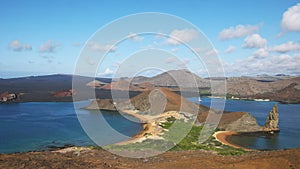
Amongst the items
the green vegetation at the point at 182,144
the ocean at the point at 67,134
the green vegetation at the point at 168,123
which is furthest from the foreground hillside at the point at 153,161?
the green vegetation at the point at 168,123

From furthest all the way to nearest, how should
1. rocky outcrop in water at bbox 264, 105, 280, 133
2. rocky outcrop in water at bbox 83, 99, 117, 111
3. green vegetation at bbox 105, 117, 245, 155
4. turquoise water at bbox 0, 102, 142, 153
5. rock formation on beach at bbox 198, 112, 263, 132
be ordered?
rocky outcrop in water at bbox 83, 99, 117, 111, rocky outcrop in water at bbox 264, 105, 280, 133, rock formation on beach at bbox 198, 112, 263, 132, turquoise water at bbox 0, 102, 142, 153, green vegetation at bbox 105, 117, 245, 155

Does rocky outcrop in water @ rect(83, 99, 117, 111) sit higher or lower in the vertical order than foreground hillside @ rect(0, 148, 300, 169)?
higher

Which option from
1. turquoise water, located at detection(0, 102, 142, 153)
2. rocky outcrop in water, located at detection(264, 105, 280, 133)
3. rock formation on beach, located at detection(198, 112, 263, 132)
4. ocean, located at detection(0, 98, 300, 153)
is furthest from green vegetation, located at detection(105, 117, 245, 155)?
rocky outcrop in water, located at detection(264, 105, 280, 133)

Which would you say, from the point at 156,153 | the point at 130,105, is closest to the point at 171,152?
the point at 156,153

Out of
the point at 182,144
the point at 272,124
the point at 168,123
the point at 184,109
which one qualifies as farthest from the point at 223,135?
the point at 184,109

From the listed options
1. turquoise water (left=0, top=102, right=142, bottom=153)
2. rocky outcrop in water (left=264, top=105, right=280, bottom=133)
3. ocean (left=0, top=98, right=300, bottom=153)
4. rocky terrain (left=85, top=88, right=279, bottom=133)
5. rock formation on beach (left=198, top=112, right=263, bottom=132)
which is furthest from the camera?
rocky outcrop in water (left=264, top=105, right=280, bottom=133)

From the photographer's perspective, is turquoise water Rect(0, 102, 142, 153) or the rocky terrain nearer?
turquoise water Rect(0, 102, 142, 153)

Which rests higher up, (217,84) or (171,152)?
(217,84)

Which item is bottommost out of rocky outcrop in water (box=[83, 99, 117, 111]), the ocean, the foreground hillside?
the ocean

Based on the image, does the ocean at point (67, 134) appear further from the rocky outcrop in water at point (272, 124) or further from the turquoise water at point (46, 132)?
the rocky outcrop in water at point (272, 124)

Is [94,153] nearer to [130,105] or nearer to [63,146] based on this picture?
[63,146]

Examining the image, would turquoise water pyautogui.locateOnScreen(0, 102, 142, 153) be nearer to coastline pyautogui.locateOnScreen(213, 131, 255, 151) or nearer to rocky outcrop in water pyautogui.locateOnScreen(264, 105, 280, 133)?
coastline pyautogui.locateOnScreen(213, 131, 255, 151)
